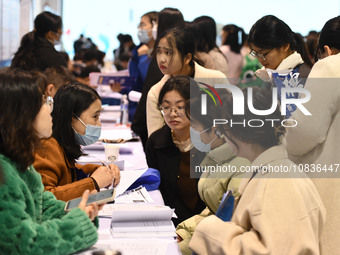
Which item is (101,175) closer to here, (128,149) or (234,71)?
(128,149)

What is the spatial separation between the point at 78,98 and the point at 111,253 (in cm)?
118

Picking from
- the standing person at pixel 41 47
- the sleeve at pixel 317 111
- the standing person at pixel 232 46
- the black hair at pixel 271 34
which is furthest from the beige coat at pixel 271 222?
the standing person at pixel 232 46

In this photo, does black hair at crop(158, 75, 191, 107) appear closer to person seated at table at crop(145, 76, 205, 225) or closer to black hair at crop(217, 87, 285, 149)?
person seated at table at crop(145, 76, 205, 225)

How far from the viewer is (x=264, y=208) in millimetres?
1415

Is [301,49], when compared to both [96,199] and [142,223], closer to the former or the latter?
[142,223]

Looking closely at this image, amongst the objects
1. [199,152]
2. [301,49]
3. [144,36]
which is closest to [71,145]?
[199,152]

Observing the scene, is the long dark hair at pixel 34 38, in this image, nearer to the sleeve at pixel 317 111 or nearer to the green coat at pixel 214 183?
the green coat at pixel 214 183

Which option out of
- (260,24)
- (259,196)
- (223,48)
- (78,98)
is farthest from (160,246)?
(223,48)

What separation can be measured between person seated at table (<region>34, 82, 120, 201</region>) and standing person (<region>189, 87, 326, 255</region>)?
2.46 ft

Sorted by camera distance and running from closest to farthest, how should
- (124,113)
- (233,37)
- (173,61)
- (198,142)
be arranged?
(198,142) < (173,61) < (124,113) < (233,37)

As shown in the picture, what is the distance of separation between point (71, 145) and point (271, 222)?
3.62 feet

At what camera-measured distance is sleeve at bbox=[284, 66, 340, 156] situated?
1951 millimetres

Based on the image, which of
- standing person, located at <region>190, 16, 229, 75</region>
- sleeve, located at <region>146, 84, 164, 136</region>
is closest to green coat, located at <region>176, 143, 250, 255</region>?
sleeve, located at <region>146, 84, 164, 136</region>

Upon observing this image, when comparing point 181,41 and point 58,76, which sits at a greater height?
point 181,41
